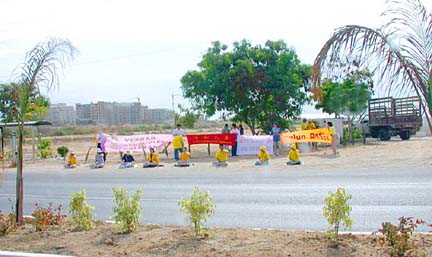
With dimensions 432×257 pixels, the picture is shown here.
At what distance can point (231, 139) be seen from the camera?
25.9m

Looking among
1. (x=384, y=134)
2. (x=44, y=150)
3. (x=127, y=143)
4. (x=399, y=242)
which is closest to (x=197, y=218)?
(x=399, y=242)

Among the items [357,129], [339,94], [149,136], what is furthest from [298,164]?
[357,129]

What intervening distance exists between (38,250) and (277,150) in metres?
19.0

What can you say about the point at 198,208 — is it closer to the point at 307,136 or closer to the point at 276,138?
the point at 276,138

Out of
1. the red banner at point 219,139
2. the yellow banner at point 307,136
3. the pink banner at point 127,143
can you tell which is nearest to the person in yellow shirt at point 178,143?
the red banner at point 219,139

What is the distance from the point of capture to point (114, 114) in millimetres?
48125

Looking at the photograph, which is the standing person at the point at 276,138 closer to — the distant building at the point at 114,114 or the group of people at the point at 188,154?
the group of people at the point at 188,154

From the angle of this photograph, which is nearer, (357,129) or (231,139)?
(231,139)

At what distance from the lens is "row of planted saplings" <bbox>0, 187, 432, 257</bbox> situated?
19.4 feet

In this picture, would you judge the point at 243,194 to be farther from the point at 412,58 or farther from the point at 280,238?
the point at 412,58

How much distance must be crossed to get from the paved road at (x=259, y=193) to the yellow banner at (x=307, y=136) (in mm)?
5885

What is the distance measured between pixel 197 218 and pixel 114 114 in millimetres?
41930

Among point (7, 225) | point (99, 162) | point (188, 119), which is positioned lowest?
point (7, 225)

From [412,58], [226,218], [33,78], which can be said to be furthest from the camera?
[226,218]
